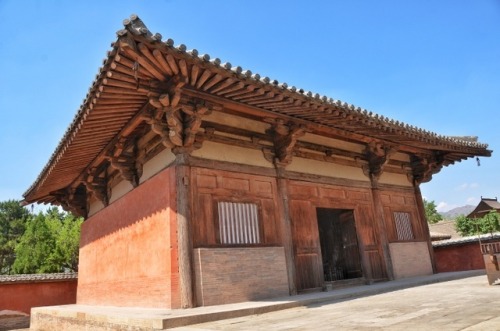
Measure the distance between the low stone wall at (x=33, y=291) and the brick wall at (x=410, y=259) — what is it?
1303 cm

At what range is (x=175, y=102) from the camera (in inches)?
247

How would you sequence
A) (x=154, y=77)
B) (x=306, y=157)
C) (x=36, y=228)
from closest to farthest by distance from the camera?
(x=154, y=77), (x=306, y=157), (x=36, y=228)

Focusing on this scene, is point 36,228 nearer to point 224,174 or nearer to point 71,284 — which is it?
point 71,284

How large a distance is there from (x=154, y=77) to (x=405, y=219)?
852 cm

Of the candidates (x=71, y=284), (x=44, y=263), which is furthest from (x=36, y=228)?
(x=71, y=284)

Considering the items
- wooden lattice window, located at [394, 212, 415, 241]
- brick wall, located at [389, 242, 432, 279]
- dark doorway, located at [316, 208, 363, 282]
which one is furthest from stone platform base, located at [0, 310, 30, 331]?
wooden lattice window, located at [394, 212, 415, 241]

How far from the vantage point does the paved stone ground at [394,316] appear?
12.4 ft

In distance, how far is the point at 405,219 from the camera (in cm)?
1101

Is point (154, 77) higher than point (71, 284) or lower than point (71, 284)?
higher

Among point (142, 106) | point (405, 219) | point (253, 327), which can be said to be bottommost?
point (253, 327)

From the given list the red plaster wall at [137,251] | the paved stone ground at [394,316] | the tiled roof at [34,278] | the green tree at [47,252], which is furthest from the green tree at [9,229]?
the paved stone ground at [394,316]

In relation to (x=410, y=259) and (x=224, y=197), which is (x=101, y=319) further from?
(x=410, y=259)

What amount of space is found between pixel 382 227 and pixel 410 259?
152 cm

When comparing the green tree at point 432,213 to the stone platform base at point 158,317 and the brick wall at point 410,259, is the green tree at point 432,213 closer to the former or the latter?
the brick wall at point 410,259
